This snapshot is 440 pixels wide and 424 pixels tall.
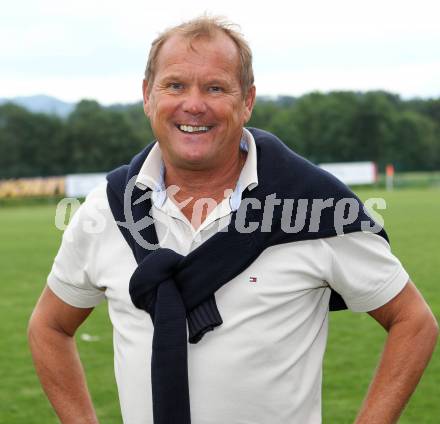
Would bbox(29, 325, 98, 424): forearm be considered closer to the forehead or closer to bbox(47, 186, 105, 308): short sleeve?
bbox(47, 186, 105, 308): short sleeve

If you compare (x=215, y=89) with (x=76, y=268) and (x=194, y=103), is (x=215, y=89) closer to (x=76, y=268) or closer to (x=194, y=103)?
(x=194, y=103)

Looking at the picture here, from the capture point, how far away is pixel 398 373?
2.50 m

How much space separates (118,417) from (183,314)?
3.76 metres

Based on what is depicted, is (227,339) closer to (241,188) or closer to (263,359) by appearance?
(263,359)

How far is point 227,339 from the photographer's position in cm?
249

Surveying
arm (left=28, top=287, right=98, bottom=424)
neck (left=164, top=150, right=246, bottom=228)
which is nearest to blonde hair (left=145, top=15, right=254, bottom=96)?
neck (left=164, top=150, right=246, bottom=228)

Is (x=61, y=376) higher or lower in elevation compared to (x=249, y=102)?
lower

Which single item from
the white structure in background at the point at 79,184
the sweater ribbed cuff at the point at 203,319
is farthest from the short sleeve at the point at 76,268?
the white structure in background at the point at 79,184

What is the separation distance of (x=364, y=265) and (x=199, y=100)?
713 mm

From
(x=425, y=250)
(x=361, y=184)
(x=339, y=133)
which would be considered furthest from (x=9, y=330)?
(x=339, y=133)

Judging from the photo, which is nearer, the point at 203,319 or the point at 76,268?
the point at 203,319

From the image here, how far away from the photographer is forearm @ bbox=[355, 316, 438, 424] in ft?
8.16

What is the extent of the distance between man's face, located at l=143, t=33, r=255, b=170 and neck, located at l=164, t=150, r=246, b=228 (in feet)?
0.16

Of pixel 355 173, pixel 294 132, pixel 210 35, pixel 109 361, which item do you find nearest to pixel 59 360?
pixel 210 35
